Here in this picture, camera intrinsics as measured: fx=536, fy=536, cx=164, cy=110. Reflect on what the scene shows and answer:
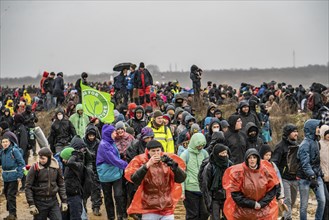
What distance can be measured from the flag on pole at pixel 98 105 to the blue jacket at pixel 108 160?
2.77 m

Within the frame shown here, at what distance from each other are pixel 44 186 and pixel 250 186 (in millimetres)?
3181

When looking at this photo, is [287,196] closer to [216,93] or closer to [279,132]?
[279,132]

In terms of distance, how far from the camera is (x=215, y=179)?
8.26 metres

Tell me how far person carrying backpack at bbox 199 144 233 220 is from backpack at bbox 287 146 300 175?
5.16 feet

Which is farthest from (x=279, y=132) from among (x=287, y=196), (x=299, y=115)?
(x=287, y=196)

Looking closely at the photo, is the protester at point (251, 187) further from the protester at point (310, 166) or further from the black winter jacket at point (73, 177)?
the black winter jacket at point (73, 177)

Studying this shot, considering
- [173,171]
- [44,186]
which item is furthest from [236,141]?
[44,186]

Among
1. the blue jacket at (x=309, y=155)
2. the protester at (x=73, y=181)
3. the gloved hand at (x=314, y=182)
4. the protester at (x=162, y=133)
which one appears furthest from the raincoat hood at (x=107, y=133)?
the gloved hand at (x=314, y=182)

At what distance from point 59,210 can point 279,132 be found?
38.3ft

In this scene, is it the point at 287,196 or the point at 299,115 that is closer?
the point at 287,196

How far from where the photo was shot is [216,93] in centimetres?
2467

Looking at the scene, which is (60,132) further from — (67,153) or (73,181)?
(73,181)

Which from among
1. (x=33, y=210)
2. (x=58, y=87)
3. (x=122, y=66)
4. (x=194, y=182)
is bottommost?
(x=33, y=210)

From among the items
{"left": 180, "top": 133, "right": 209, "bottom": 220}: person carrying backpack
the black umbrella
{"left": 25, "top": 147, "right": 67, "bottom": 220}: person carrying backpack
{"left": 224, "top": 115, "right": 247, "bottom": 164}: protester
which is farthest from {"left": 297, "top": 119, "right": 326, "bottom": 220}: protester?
the black umbrella
